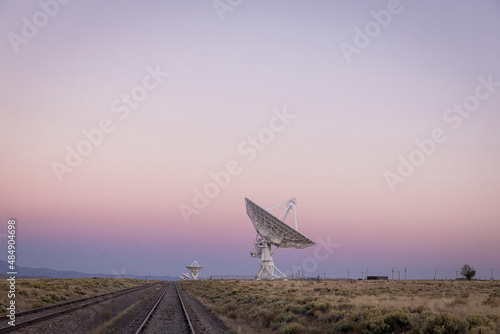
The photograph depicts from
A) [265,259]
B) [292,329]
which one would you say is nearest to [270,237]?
[265,259]

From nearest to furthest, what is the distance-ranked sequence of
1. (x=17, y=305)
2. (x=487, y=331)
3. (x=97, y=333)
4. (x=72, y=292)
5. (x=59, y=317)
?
(x=487, y=331), (x=97, y=333), (x=59, y=317), (x=17, y=305), (x=72, y=292)

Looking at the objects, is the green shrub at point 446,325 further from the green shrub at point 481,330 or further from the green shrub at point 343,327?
the green shrub at point 343,327

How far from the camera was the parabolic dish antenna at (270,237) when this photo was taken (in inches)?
2216

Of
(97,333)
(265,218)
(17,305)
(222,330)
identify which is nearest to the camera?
(97,333)

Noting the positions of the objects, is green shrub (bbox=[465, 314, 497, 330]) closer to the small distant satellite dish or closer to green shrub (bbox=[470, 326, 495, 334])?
green shrub (bbox=[470, 326, 495, 334])

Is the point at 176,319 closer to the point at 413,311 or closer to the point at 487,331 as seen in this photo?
the point at 413,311

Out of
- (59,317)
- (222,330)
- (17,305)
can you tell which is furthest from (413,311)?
(17,305)

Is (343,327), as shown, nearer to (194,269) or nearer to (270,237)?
(270,237)

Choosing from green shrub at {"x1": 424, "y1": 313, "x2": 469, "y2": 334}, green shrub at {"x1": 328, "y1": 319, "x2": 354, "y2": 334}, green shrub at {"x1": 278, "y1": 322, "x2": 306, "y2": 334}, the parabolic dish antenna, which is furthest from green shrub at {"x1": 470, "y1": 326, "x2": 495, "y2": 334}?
the parabolic dish antenna

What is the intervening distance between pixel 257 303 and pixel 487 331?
52.8 feet

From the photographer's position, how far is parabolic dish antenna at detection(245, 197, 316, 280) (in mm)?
56281

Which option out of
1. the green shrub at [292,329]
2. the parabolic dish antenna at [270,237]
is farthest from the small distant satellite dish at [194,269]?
the green shrub at [292,329]

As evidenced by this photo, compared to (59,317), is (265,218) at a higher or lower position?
higher

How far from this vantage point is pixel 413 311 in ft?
51.3
